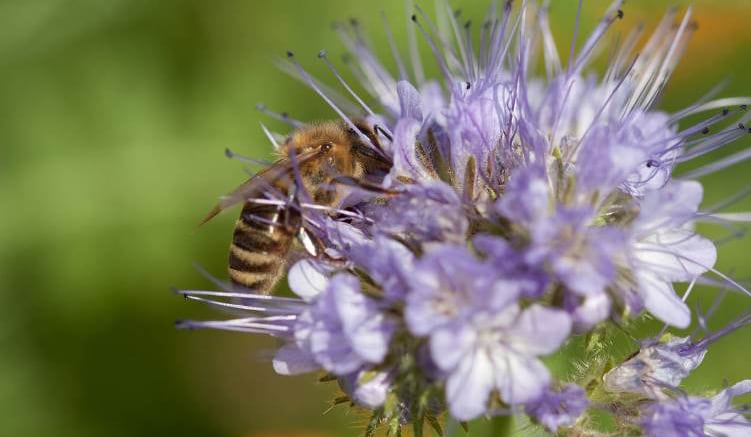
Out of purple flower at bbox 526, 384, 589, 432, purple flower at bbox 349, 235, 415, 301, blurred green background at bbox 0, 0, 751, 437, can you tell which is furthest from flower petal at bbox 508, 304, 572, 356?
blurred green background at bbox 0, 0, 751, 437

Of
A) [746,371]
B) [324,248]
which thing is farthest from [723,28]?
[324,248]

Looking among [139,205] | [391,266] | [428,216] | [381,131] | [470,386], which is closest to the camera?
[470,386]

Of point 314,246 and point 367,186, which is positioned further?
point 314,246

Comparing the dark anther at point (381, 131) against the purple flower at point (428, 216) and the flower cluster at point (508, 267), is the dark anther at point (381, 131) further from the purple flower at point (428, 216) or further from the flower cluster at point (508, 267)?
the purple flower at point (428, 216)

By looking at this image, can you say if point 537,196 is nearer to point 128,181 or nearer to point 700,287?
point 700,287

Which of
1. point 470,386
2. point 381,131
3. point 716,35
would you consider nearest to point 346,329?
point 470,386

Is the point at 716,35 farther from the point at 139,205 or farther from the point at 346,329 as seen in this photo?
the point at 346,329

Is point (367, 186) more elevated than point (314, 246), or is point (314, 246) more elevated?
point (367, 186)

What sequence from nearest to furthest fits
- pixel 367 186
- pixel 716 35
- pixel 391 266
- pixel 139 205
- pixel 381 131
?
pixel 391 266 → pixel 367 186 → pixel 381 131 → pixel 139 205 → pixel 716 35

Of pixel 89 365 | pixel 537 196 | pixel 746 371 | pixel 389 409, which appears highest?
pixel 537 196
